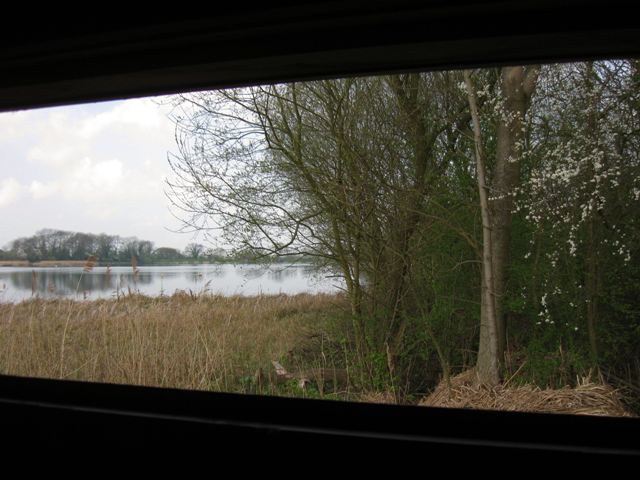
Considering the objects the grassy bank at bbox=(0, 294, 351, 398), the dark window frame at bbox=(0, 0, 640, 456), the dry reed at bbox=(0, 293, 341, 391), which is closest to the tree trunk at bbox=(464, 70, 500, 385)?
the grassy bank at bbox=(0, 294, 351, 398)

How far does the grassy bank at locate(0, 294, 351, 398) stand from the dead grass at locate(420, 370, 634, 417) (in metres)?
1.19

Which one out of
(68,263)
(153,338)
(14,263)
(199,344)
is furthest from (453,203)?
(14,263)

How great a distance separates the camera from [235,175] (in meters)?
5.45

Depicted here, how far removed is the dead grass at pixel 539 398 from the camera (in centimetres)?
397

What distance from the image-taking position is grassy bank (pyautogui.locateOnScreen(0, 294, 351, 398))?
5.16 m

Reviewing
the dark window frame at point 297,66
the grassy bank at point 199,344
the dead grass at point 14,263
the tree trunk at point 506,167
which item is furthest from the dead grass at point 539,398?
the dead grass at point 14,263

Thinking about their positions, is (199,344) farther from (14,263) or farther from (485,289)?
(485,289)

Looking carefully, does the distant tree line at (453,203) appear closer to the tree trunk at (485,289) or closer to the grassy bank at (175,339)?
the tree trunk at (485,289)

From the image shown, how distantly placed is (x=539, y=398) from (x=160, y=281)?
3.79m

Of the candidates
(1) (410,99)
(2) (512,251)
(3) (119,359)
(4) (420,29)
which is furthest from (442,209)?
(4) (420,29)

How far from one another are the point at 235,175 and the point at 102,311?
197 cm

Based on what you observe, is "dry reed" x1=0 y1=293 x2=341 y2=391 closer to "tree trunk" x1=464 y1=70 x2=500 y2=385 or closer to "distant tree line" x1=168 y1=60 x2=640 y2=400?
"distant tree line" x1=168 y1=60 x2=640 y2=400

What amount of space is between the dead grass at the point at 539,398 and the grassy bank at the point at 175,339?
1.19 m

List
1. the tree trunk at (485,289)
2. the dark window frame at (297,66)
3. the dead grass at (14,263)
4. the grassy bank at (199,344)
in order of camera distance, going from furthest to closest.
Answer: the grassy bank at (199,344), the dead grass at (14,263), the tree trunk at (485,289), the dark window frame at (297,66)
